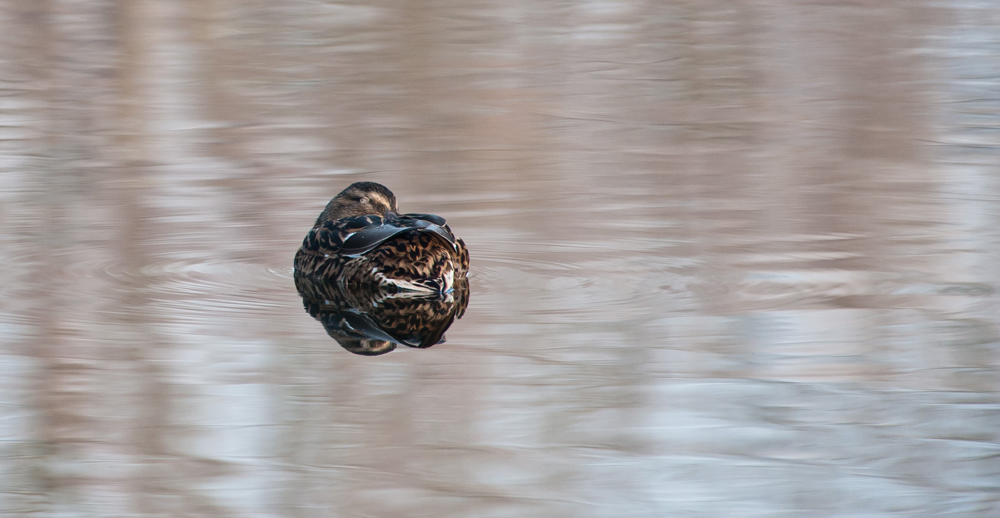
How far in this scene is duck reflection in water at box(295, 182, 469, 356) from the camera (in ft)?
20.1

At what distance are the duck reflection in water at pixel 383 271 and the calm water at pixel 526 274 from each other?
0.15 meters

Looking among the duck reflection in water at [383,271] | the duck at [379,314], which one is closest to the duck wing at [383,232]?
the duck reflection in water at [383,271]

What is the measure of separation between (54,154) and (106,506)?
621 centimetres

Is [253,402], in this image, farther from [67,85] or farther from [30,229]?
[67,85]

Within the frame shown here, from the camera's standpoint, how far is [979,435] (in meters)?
4.25

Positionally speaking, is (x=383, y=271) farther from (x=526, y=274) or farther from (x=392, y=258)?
(x=526, y=274)

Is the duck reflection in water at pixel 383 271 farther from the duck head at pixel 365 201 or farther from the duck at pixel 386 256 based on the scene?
the duck head at pixel 365 201

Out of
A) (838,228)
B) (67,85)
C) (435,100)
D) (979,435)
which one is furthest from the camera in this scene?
(67,85)

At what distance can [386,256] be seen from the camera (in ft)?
21.1

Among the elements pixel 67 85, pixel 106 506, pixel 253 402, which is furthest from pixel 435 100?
pixel 106 506

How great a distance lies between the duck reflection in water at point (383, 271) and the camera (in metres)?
6.11

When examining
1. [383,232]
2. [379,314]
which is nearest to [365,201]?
[383,232]

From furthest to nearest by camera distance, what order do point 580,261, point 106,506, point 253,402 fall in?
point 580,261 < point 253,402 < point 106,506

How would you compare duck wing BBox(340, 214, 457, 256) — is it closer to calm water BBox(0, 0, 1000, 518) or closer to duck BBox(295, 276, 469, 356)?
duck BBox(295, 276, 469, 356)
